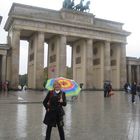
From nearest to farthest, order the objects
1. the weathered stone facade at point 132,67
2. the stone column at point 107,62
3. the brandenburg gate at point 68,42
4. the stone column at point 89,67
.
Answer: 1. the brandenburg gate at point 68,42
2. the stone column at point 89,67
3. the stone column at point 107,62
4. the weathered stone facade at point 132,67

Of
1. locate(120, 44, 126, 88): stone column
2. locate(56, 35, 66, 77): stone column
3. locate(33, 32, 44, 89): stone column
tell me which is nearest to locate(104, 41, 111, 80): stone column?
locate(120, 44, 126, 88): stone column

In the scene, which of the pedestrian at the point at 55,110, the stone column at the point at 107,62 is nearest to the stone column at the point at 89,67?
the stone column at the point at 107,62

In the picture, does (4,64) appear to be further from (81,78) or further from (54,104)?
(54,104)

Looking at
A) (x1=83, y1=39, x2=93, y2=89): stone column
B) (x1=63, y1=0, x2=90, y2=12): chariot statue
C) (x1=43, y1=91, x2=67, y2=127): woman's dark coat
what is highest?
(x1=63, y1=0, x2=90, y2=12): chariot statue

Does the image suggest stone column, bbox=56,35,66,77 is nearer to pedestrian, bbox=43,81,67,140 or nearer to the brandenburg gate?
the brandenburg gate

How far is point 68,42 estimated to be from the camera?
200 feet

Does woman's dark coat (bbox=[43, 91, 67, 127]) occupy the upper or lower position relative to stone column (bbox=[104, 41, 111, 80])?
lower

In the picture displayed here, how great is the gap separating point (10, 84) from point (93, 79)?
18.5 m

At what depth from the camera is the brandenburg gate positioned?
47.7 m

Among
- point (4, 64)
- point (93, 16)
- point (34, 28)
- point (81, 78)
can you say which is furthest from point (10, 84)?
point (93, 16)

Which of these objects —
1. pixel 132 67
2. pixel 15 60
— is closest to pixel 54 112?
pixel 15 60

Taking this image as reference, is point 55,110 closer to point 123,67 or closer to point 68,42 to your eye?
point 123,67

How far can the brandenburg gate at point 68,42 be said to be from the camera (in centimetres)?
4769

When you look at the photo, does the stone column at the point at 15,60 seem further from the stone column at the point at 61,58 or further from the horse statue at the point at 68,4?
the horse statue at the point at 68,4
